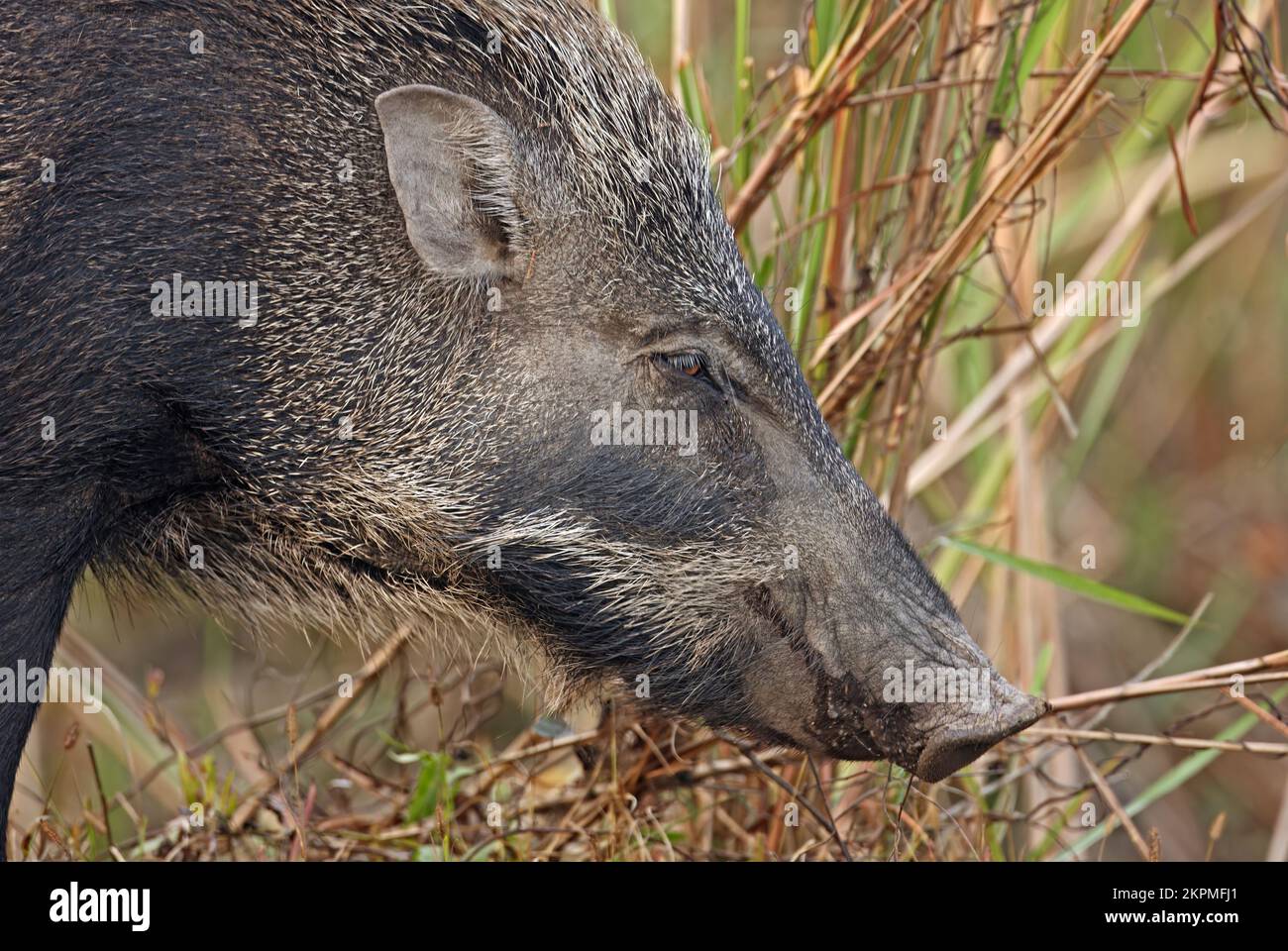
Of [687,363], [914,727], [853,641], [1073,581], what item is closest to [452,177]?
[687,363]

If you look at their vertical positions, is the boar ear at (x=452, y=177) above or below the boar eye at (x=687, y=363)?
above

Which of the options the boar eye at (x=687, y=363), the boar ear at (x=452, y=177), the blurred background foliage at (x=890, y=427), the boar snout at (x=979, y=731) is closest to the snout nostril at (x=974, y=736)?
the boar snout at (x=979, y=731)

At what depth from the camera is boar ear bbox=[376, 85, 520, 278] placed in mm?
2615

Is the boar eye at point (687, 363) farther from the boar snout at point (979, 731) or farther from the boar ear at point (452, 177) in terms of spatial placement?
the boar snout at point (979, 731)

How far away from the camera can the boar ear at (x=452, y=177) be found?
2615mm

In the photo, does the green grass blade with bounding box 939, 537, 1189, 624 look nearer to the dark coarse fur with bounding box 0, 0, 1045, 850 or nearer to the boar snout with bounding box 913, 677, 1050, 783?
the dark coarse fur with bounding box 0, 0, 1045, 850

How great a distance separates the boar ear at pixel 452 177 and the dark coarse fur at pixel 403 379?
13 mm

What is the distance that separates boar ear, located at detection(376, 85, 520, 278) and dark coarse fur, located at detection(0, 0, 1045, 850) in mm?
13

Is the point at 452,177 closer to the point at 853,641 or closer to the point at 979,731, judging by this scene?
the point at 853,641

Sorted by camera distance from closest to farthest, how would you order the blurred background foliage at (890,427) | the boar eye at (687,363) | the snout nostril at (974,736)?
1. the snout nostril at (974,736)
2. the boar eye at (687,363)
3. the blurred background foliage at (890,427)

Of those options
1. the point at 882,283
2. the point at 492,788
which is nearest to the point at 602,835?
the point at 492,788

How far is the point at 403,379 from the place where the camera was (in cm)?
271

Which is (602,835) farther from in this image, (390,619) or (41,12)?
(41,12)
